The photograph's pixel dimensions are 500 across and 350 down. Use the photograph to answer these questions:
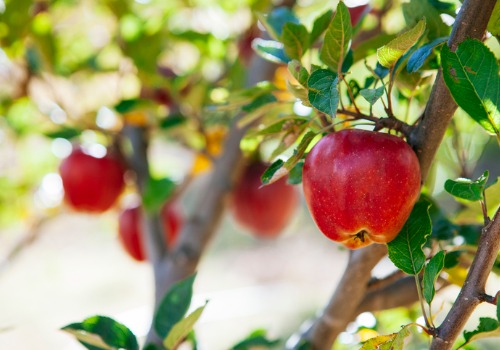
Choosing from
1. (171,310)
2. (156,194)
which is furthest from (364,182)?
(156,194)

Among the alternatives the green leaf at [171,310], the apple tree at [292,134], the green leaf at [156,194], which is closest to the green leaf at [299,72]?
the apple tree at [292,134]

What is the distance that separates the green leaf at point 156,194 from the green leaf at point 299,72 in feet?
1.38

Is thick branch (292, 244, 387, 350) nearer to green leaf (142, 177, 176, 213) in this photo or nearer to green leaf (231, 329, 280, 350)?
green leaf (231, 329, 280, 350)

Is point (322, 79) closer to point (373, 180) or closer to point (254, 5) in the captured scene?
point (373, 180)

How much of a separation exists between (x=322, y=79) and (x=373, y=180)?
77 mm

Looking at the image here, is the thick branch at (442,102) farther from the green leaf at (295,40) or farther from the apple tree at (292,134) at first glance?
the green leaf at (295,40)

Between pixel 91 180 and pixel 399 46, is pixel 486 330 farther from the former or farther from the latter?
pixel 91 180

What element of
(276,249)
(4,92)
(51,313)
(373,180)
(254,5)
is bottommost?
(276,249)

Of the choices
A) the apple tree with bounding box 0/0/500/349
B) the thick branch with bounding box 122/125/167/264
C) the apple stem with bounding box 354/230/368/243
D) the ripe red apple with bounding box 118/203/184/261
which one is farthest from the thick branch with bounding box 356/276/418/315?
the ripe red apple with bounding box 118/203/184/261

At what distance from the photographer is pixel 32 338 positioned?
2570 mm

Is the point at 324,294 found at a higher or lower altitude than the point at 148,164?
lower

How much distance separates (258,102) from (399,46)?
19 centimetres

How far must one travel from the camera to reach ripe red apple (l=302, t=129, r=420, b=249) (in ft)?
1.50

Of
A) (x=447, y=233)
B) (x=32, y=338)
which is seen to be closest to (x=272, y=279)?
(x=32, y=338)
